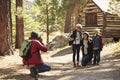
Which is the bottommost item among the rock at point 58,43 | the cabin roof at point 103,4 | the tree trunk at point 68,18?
the rock at point 58,43

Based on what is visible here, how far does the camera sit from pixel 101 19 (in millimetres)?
31109

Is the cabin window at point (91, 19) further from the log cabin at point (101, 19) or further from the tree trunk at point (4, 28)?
the tree trunk at point (4, 28)

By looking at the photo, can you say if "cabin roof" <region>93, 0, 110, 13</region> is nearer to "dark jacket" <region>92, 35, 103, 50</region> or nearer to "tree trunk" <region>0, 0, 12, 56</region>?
"tree trunk" <region>0, 0, 12, 56</region>

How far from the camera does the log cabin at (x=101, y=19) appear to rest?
3038 cm

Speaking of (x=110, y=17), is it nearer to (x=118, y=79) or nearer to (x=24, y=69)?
(x=24, y=69)

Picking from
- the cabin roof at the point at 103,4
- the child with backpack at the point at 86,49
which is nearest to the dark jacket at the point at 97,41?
the child with backpack at the point at 86,49

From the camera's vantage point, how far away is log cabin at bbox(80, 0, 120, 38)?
99.7ft

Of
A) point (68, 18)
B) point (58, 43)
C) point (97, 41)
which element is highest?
point (97, 41)

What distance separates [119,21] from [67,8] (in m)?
14.1

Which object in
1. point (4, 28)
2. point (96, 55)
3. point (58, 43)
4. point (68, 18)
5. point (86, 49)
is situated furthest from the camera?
point (68, 18)

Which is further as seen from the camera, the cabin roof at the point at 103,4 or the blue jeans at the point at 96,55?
the cabin roof at the point at 103,4

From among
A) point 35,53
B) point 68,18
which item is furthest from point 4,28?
point 68,18

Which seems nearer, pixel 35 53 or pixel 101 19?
pixel 35 53

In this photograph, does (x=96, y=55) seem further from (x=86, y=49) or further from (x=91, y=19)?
(x=91, y=19)
